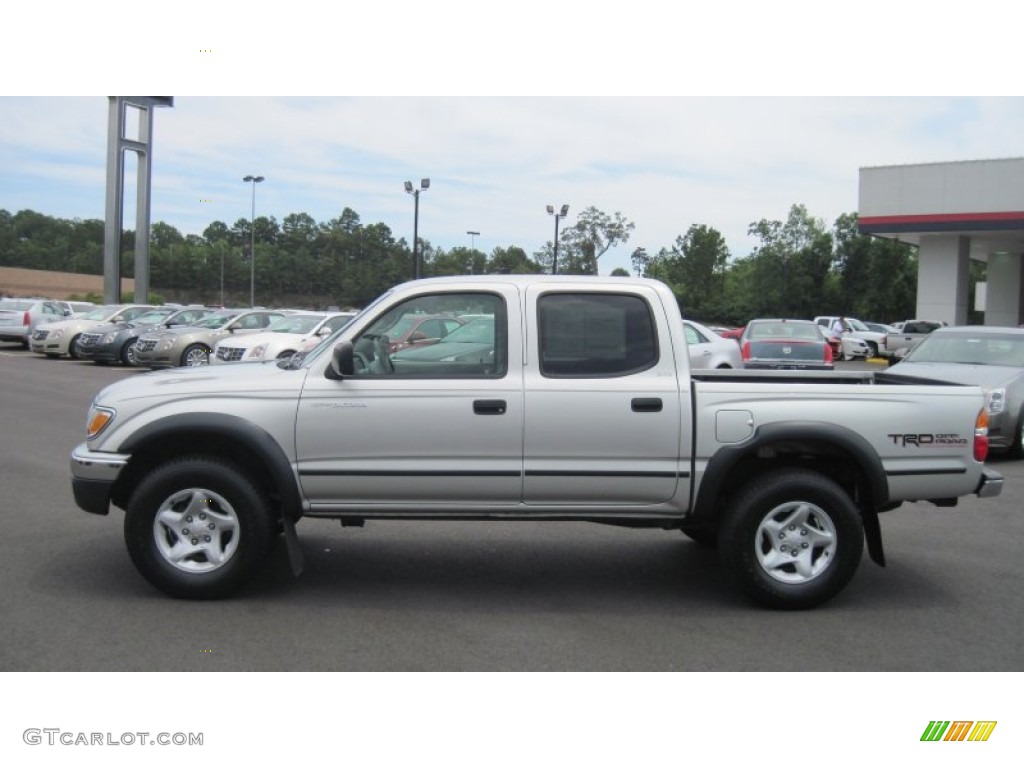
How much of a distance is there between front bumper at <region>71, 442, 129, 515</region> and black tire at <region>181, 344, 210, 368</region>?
632 inches

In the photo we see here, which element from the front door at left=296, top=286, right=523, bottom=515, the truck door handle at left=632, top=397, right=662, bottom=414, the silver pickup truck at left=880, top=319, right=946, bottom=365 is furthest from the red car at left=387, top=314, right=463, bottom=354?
the silver pickup truck at left=880, top=319, right=946, bottom=365

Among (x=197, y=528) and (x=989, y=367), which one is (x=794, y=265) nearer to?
(x=989, y=367)

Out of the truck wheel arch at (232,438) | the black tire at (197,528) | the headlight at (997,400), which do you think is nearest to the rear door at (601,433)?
the truck wheel arch at (232,438)

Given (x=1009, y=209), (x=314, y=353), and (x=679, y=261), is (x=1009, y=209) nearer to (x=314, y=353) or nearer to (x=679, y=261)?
(x=679, y=261)

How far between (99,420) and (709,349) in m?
13.5

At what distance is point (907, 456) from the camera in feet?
18.7

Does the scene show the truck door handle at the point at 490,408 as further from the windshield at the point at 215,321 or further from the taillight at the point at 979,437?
the windshield at the point at 215,321

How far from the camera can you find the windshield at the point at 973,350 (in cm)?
1202

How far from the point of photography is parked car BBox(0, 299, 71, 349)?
28.6 meters

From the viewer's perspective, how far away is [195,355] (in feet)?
69.9

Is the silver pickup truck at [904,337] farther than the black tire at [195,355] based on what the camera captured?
Yes

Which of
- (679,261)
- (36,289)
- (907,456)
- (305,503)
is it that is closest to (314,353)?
(305,503)

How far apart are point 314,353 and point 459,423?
1.02m
